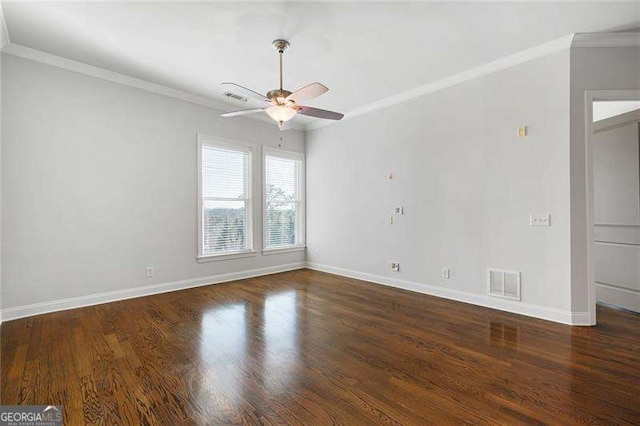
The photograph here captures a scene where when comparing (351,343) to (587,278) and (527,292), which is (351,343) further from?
(587,278)

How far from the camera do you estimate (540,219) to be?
132 inches

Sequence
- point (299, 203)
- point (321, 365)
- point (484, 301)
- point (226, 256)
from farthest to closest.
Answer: point (299, 203), point (226, 256), point (484, 301), point (321, 365)

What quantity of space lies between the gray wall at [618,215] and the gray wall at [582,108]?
79 centimetres

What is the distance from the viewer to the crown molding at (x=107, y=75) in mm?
3391

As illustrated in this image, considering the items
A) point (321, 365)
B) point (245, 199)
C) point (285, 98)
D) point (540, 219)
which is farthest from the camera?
point (245, 199)

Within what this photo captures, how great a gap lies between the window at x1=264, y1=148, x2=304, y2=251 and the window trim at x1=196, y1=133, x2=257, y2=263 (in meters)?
0.32

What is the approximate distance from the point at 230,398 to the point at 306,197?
476 centimetres

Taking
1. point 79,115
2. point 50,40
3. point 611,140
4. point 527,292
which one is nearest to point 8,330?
point 79,115

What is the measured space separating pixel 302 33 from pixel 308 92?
0.73 meters

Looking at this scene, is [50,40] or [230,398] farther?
[50,40]

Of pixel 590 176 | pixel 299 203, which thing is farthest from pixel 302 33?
pixel 299 203

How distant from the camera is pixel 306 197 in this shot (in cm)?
646

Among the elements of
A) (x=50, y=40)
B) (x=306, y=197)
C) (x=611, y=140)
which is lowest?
(x=306, y=197)

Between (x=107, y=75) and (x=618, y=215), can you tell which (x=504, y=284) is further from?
(x=107, y=75)
